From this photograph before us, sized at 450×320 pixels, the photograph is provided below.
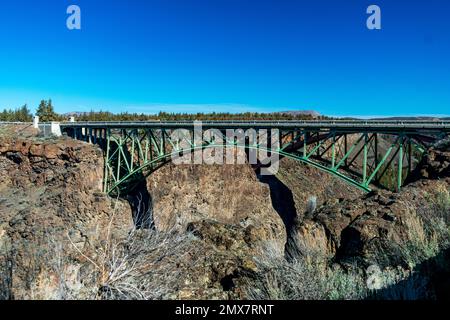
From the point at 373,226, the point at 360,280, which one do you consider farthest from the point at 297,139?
the point at 360,280

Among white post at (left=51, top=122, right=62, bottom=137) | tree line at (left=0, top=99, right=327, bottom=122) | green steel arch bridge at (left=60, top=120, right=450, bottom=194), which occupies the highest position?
tree line at (left=0, top=99, right=327, bottom=122)

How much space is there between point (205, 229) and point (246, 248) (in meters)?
1.15

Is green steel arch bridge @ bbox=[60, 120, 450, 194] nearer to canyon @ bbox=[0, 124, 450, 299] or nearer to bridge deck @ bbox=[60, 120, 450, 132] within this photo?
bridge deck @ bbox=[60, 120, 450, 132]

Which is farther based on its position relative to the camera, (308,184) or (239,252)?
(308,184)

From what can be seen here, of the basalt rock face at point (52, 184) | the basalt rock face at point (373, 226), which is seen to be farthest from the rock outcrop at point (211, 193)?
the basalt rock face at point (373, 226)

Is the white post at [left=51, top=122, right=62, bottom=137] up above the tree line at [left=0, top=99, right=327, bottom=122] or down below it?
below

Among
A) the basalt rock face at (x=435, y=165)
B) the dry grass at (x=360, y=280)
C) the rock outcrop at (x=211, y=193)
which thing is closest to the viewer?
the dry grass at (x=360, y=280)

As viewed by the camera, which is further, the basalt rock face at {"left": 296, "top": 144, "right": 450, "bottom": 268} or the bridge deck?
the bridge deck

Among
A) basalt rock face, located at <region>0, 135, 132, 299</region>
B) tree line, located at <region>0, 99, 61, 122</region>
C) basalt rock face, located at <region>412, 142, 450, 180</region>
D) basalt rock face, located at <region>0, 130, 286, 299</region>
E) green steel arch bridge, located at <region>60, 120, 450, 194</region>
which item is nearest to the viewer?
basalt rock face, located at <region>0, 130, 286, 299</region>

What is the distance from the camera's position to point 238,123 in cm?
2927

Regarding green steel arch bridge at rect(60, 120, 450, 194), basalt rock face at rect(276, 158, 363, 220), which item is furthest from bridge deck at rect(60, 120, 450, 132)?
basalt rock face at rect(276, 158, 363, 220)

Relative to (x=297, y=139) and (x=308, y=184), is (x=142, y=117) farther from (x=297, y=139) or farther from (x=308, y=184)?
(x=297, y=139)

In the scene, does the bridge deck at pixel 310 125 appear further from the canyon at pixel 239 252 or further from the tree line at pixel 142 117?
the tree line at pixel 142 117

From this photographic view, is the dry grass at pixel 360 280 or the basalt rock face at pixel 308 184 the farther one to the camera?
the basalt rock face at pixel 308 184
